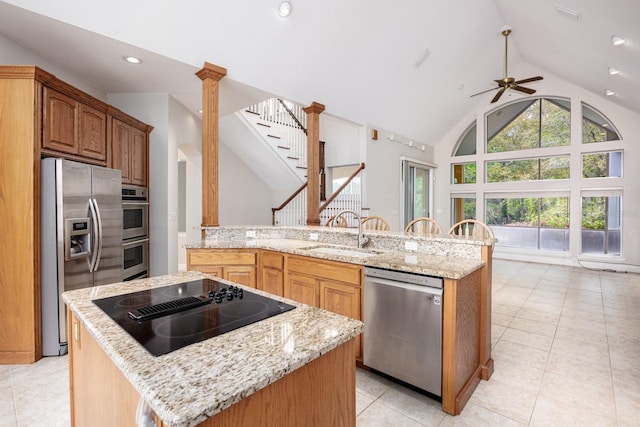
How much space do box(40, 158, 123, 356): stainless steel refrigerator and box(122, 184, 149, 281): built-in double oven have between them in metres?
0.53

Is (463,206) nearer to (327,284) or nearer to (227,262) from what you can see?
(327,284)

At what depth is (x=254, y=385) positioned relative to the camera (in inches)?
28.8

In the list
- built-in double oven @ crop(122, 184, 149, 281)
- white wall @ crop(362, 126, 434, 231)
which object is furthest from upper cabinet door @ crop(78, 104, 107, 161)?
white wall @ crop(362, 126, 434, 231)

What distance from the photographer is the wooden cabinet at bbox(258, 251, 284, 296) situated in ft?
9.71

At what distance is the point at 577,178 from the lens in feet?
21.9

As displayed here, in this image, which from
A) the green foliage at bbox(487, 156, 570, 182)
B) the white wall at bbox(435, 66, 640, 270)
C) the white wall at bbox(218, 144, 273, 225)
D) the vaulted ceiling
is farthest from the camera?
the green foliage at bbox(487, 156, 570, 182)

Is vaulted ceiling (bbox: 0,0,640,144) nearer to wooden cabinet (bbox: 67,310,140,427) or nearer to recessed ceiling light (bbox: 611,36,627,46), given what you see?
recessed ceiling light (bbox: 611,36,627,46)

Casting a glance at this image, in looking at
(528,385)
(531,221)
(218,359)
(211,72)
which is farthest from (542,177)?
(218,359)

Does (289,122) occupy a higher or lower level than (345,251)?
higher

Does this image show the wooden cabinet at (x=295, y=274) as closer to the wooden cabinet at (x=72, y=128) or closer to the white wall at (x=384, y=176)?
the wooden cabinet at (x=72, y=128)

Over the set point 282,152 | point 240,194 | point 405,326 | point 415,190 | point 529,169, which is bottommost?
point 405,326

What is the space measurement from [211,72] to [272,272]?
2304 mm

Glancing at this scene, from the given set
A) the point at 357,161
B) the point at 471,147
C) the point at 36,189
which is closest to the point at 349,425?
the point at 36,189

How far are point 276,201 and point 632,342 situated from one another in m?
6.44
